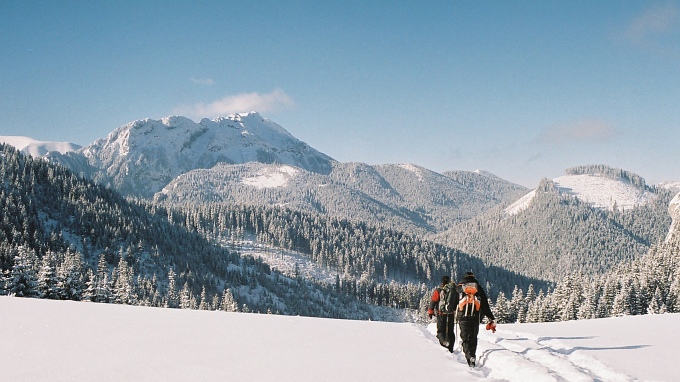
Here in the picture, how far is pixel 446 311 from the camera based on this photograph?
1212 centimetres

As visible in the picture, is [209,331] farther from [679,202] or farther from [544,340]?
[679,202]

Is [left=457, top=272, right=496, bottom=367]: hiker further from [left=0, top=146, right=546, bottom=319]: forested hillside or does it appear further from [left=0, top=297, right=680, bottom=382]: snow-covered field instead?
[left=0, top=146, right=546, bottom=319]: forested hillside

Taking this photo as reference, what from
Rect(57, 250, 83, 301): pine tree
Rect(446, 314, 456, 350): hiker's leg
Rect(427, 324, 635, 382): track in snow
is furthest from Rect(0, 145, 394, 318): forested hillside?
Rect(427, 324, 635, 382): track in snow

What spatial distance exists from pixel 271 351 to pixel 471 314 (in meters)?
5.54

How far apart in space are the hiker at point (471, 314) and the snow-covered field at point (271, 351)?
1.53 feet

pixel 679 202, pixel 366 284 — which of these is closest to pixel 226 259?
pixel 366 284

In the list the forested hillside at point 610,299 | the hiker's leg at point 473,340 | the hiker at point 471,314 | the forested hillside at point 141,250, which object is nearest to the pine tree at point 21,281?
the hiker at point 471,314

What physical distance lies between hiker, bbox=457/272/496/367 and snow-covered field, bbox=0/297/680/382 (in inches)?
18.3

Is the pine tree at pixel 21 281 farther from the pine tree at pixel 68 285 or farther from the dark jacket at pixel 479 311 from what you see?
the dark jacket at pixel 479 311

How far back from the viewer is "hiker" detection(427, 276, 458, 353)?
39.2 feet

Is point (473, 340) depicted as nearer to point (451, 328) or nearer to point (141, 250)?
point (451, 328)

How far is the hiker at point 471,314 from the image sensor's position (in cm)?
1061

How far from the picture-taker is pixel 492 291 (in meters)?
199

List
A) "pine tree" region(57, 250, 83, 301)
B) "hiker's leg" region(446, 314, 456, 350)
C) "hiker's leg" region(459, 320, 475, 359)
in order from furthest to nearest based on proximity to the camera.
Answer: "pine tree" region(57, 250, 83, 301) → "hiker's leg" region(446, 314, 456, 350) → "hiker's leg" region(459, 320, 475, 359)
